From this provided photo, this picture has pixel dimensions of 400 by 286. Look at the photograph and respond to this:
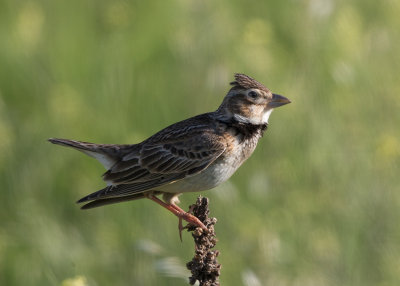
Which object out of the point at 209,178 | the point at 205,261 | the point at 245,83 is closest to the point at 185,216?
the point at 209,178

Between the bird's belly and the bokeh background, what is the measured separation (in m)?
0.68

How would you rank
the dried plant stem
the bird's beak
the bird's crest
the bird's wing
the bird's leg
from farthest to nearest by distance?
the bird's crest → the bird's beak → the bird's wing → the bird's leg → the dried plant stem

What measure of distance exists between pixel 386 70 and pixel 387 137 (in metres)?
1.56

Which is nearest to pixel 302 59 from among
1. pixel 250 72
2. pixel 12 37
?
pixel 250 72

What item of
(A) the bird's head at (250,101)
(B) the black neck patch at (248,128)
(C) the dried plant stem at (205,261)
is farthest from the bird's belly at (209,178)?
(C) the dried plant stem at (205,261)

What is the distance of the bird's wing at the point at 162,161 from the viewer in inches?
326

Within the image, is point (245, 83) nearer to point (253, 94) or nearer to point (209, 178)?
point (253, 94)

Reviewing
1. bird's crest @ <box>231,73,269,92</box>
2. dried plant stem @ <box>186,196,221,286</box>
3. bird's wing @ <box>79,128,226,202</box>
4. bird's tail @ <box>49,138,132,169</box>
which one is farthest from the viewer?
bird's tail @ <box>49,138,132,169</box>

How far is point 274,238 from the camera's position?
33.5 ft

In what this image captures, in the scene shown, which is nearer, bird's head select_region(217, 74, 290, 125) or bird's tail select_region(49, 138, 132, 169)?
bird's head select_region(217, 74, 290, 125)

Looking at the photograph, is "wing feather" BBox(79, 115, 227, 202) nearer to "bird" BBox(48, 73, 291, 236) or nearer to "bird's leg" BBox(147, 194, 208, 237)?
"bird" BBox(48, 73, 291, 236)

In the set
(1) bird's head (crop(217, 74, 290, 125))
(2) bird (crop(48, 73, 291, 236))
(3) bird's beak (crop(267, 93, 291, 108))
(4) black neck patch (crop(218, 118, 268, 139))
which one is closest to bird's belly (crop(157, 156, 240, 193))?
(2) bird (crop(48, 73, 291, 236))

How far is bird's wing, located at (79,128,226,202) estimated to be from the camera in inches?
326

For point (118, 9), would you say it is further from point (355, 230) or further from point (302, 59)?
point (355, 230)
